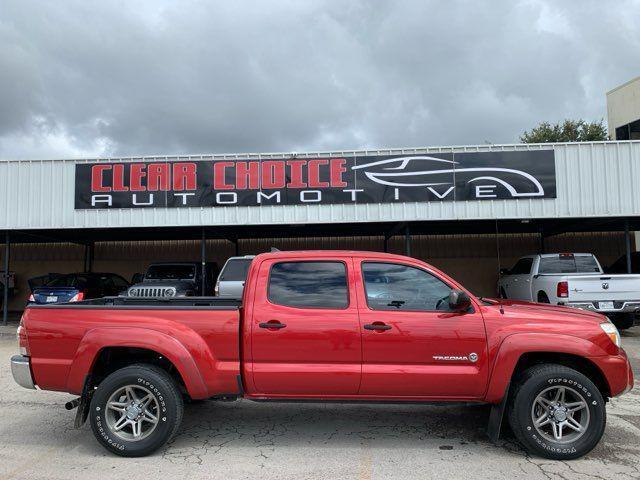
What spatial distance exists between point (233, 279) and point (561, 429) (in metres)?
7.30

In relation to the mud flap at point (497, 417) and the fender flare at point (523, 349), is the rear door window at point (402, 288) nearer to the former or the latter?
the fender flare at point (523, 349)

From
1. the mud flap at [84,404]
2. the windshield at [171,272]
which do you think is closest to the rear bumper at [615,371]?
the mud flap at [84,404]

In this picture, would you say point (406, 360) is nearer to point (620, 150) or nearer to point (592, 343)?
point (592, 343)

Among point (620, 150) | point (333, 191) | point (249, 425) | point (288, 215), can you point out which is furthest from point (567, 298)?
point (249, 425)

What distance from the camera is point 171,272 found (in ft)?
43.9

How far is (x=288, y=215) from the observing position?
13398mm

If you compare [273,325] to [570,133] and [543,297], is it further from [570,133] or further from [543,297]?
[570,133]

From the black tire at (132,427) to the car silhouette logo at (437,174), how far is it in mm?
9593

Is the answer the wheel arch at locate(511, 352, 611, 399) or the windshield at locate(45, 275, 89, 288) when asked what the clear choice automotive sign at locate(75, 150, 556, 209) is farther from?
the wheel arch at locate(511, 352, 611, 399)

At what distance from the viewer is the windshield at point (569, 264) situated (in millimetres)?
11789

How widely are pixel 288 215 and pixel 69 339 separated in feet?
29.7

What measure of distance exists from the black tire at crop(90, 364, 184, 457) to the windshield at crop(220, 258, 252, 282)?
19.5ft

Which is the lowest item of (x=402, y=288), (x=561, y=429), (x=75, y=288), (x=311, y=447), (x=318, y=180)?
(x=311, y=447)

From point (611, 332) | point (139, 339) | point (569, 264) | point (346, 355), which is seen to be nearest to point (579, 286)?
point (569, 264)
